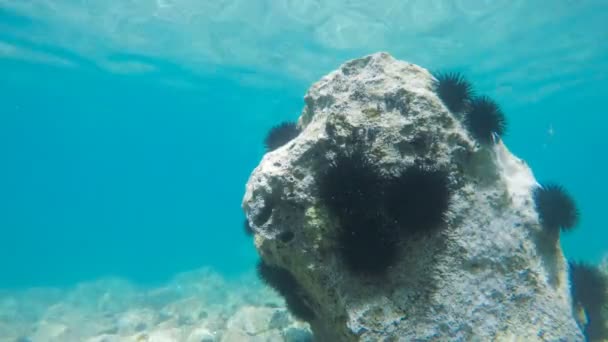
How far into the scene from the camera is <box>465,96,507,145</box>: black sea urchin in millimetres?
4340

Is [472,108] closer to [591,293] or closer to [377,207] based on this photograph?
[377,207]

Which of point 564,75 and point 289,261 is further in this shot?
point 564,75

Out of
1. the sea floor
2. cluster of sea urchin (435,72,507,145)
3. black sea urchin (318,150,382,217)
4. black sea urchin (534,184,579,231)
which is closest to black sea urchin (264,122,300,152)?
cluster of sea urchin (435,72,507,145)

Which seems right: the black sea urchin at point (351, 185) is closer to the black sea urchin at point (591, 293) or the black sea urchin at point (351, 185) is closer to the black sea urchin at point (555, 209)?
the black sea urchin at point (555, 209)

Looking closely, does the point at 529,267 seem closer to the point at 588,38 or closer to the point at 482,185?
the point at 482,185

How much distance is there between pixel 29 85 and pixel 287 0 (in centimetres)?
3214

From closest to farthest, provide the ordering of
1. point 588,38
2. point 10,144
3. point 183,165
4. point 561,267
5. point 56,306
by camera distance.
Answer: point 561,267
point 56,306
point 588,38
point 10,144
point 183,165

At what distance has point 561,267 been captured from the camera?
4.60m

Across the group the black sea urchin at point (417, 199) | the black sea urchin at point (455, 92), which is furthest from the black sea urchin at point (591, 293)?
the black sea urchin at point (417, 199)

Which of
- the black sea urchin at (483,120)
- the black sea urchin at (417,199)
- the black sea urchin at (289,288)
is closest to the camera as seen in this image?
the black sea urchin at (417,199)

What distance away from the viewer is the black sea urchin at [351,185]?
3.29 m

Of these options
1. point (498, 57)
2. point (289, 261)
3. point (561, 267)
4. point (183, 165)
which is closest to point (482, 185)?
point (561, 267)

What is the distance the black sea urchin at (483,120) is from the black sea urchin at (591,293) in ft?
8.89

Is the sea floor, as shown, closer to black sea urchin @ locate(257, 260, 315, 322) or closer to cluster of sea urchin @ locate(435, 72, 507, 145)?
black sea urchin @ locate(257, 260, 315, 322)
